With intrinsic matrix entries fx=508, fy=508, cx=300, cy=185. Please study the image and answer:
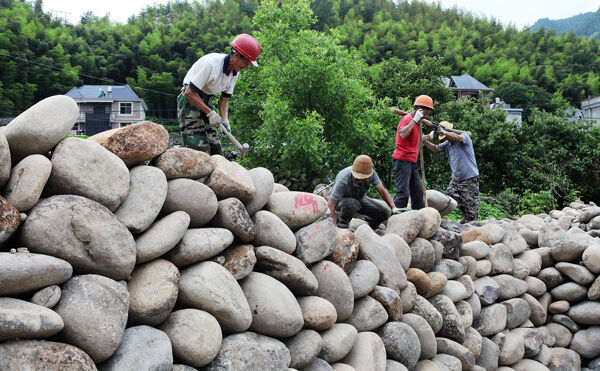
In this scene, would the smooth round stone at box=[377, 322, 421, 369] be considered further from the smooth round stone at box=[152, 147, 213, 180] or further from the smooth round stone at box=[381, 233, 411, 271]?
the smooth round stone at box=[152, 147, 213, 180]

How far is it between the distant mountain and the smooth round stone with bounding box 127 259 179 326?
491 feet

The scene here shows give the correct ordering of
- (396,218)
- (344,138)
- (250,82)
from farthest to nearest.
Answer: (250,82) → (344,138) → (396,218)

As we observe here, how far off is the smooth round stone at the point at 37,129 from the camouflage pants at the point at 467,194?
21.5ft

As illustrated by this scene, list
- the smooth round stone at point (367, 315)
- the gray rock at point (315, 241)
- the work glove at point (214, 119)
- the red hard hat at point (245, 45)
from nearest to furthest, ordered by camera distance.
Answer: the gray rock at point (315, 241)
the smooth round stone at point (367, 315)
the red hard hat at point (245, 45)
the work glove at point (214, 119)

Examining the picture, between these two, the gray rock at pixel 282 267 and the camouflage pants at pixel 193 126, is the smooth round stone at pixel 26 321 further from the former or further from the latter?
the camouflage pants at pixel 193 126

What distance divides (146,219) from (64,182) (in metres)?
0.52

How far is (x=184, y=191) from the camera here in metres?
3.45

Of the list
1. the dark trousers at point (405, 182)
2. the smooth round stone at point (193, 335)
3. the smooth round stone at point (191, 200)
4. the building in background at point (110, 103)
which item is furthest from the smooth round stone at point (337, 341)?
the building in background at point (110, 103)

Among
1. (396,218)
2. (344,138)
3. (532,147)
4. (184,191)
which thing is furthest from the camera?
(532,147)

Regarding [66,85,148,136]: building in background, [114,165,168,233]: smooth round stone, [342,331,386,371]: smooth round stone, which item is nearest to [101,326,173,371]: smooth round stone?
[114,165,168,233]: smooth round stone

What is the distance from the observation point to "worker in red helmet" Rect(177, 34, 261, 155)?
15.8 feet

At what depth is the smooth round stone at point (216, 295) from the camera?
10.4ft

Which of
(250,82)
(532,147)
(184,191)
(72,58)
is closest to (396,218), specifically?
(184,191)

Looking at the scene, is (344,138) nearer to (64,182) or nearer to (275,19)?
(275,19)
